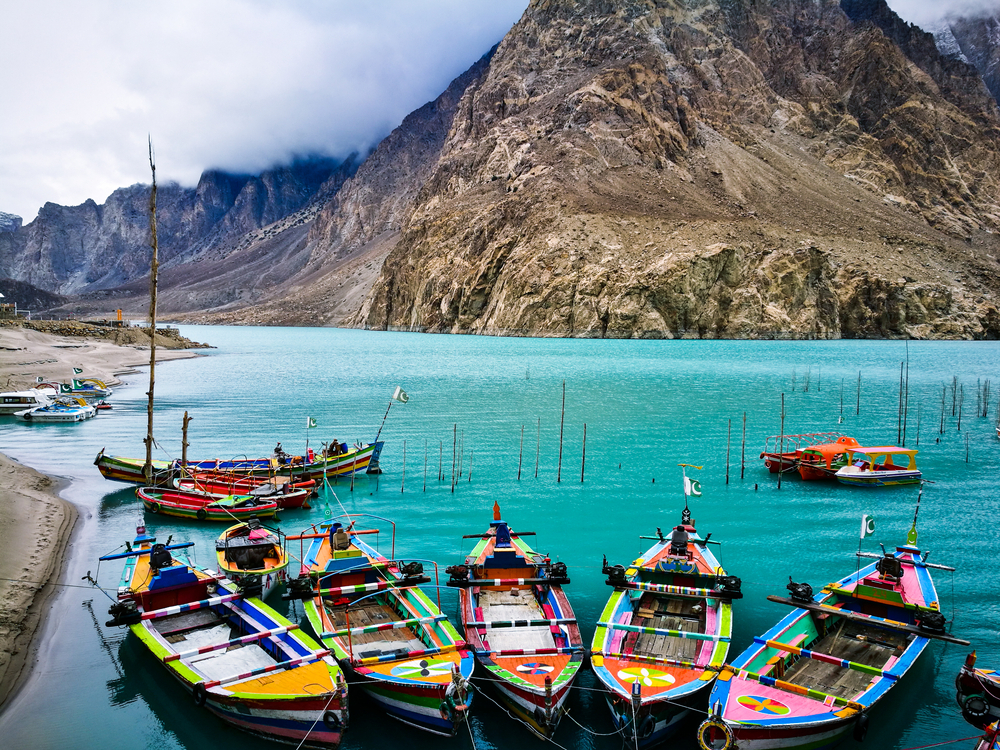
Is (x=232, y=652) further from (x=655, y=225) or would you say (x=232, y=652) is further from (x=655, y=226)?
(x=655, y=225)

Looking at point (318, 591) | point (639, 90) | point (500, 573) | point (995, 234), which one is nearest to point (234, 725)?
point (318, 591)

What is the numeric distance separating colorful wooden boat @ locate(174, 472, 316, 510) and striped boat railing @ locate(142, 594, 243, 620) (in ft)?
32.6

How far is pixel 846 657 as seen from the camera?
510 inches

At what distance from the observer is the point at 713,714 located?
10.6 metres

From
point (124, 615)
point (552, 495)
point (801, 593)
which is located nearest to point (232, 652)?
point (124, 615)

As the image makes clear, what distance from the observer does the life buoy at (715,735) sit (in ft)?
34.0

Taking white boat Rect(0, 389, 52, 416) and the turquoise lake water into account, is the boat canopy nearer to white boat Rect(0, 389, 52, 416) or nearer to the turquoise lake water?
the turquoise lake water

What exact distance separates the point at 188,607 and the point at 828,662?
466 inches

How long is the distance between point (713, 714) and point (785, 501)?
18.1m

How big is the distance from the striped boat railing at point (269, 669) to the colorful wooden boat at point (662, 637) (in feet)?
15.2

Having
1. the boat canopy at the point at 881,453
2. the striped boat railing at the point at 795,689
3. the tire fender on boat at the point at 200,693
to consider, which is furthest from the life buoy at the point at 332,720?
the boat canopy at the point at 881,453

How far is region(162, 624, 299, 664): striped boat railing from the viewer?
12.5 m

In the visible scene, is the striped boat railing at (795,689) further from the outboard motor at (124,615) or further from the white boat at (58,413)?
the white boat at (58,413)

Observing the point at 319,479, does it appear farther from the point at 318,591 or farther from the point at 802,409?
the point at 802,409
